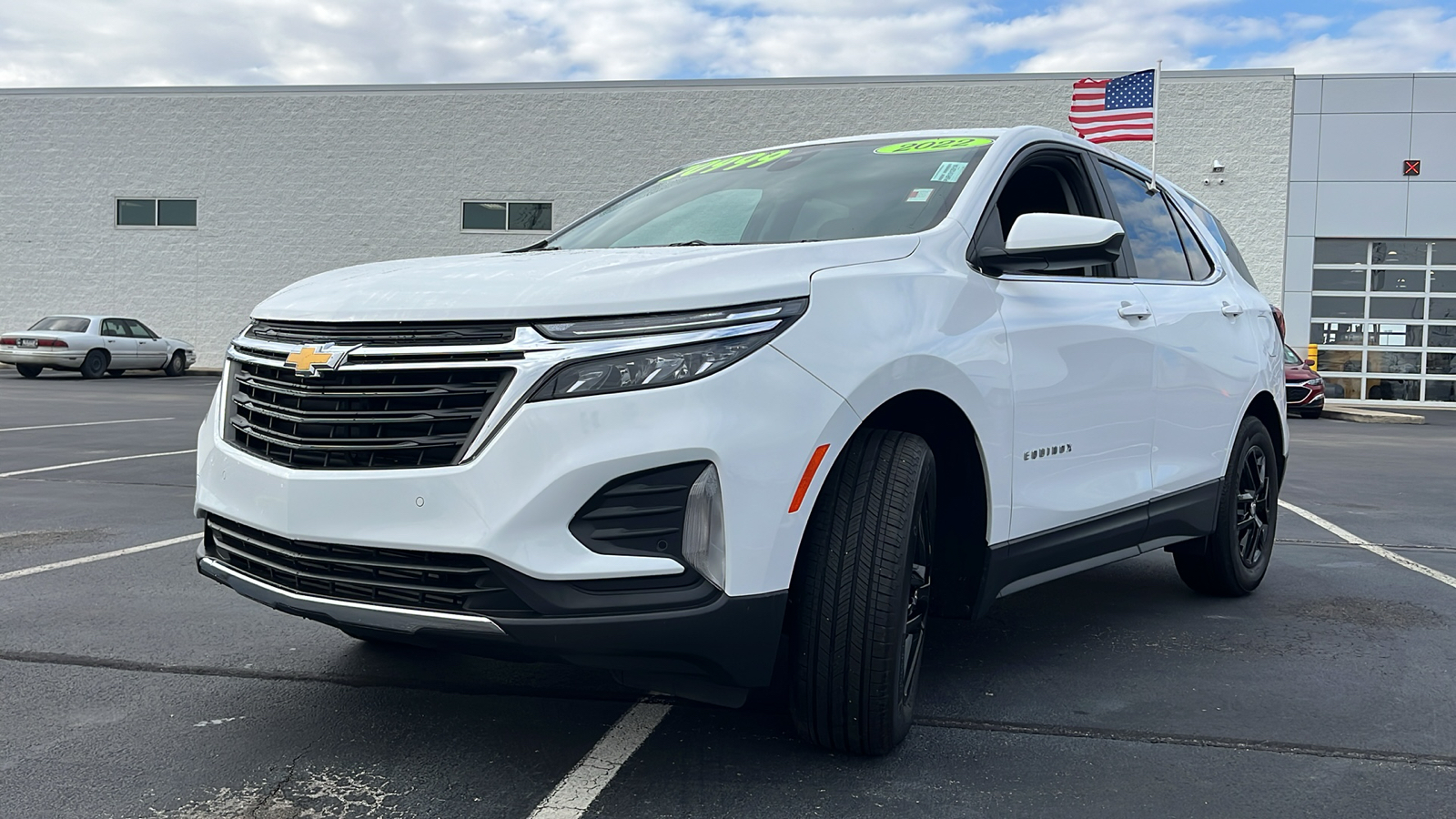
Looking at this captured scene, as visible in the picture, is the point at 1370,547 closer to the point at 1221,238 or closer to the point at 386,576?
the point at 1221,238

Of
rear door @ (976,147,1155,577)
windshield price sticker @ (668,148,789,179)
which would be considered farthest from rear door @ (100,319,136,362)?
rear door @ (976,147,1155,577)

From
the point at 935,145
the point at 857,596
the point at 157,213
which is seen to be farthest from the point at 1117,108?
the point at 157,213

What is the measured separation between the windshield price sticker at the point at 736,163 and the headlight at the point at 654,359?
1771 millimetres

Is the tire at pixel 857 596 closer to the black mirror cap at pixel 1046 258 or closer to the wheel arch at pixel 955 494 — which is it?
the wheel arch at pixel 955 494

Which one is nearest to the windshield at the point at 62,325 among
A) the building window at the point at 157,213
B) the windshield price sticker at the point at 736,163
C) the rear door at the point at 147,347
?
the rear door at the point at 147,347

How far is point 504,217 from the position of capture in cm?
Answer: 2984

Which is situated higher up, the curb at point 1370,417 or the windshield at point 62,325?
the windshield at point 62,325

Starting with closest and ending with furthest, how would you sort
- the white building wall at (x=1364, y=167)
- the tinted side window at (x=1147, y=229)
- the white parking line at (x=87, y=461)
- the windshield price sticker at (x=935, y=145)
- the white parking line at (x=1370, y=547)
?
the windshield price sticker at (x=935, y=145)
the tinted side window at (x=1147, y=229)
the white parking line at (x=1370, y=547)
the white parking line at (x=87, y=461)
the white building wall at (x=1364, y=167)

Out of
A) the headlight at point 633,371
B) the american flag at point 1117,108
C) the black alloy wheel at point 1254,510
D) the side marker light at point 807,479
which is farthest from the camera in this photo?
the american flag at point 1117,108

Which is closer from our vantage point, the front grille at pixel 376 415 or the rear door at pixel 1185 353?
the front grille at pixel 376 415

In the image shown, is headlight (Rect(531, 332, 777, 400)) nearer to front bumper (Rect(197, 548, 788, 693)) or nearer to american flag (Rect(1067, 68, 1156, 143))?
front bumper (Rect(197, 548, 788, 693))

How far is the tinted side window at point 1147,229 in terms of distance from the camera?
15.4 ft

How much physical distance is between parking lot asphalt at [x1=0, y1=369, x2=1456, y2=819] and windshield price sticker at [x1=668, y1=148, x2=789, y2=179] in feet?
6.07

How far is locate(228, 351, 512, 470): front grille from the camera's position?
2.73 meters
